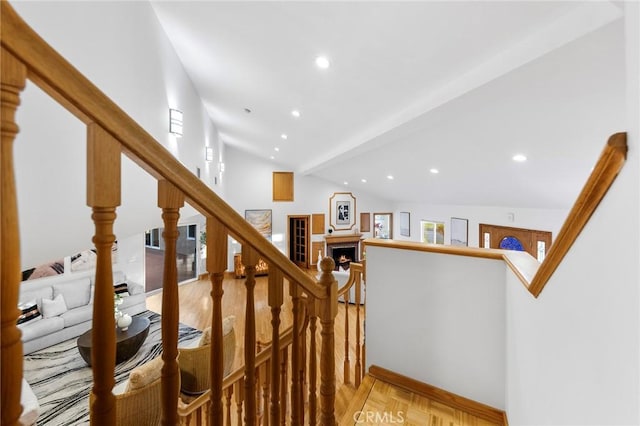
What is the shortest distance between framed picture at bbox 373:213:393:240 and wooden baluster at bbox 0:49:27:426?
10137mm

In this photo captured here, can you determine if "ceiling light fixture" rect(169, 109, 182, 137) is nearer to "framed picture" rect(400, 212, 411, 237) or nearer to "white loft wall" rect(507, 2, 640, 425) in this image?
"white loft wall" rect(507, 2, 640, 425)

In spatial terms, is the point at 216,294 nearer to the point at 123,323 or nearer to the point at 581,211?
the point at 581,211

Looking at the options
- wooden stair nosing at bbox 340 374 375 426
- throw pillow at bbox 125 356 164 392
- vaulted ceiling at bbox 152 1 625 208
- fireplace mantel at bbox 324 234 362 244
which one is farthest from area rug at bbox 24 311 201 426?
fireplace mantel at bbox 324 234 362 244

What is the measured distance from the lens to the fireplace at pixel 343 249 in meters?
9.48

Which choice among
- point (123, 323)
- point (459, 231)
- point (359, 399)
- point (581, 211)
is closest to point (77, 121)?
point (581, 211)

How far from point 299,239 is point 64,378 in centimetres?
657

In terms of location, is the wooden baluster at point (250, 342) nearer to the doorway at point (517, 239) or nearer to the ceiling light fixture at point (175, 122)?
the ceiling light fixture at point (175, 122)

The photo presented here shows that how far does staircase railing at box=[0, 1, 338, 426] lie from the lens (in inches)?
16.0

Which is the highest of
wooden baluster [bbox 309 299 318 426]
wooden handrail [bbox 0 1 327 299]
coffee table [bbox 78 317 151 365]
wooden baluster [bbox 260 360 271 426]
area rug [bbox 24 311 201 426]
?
wooden handrail [bbox 0 1 327 299]

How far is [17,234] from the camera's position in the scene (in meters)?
0.42

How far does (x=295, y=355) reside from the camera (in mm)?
1102

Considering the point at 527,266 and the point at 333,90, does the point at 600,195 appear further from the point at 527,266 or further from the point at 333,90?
the point at 333,90

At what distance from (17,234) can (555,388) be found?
150 cm

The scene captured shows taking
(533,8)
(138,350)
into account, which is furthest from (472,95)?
(138,350)
